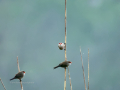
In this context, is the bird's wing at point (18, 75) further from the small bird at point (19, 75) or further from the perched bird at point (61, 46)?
the perched bird at point (61, 46)

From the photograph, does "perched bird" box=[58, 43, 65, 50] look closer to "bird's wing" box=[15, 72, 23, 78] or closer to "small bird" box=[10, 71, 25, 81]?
"small bird" box=[10, 71, 25, 81]

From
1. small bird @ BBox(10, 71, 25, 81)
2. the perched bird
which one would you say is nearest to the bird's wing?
small bird @ BBox(10, 71, 25, 81)

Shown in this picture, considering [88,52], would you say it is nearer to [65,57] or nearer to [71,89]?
[65,57]

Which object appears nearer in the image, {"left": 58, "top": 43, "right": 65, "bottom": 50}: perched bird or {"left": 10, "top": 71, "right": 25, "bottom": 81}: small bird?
{"left": 10, "top": 71, "right": 25, "bottom": 81}: small bird

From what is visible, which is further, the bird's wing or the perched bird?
the perched bird

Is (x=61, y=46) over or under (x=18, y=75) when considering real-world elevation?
over

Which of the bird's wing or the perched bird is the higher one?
the perched bird

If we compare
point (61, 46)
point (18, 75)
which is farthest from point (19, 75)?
point (61, 46)

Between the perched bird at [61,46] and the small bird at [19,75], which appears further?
the perched bird at [61,46]


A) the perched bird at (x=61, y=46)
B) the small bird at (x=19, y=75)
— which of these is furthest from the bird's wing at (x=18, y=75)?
the perched bird at (x=61, y=46)

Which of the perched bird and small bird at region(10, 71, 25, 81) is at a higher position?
the perched bird

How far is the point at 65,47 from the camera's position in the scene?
60.9 ft

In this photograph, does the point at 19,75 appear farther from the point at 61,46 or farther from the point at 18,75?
the point at 61,46

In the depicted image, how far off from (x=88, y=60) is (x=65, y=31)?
4165 millimetres
